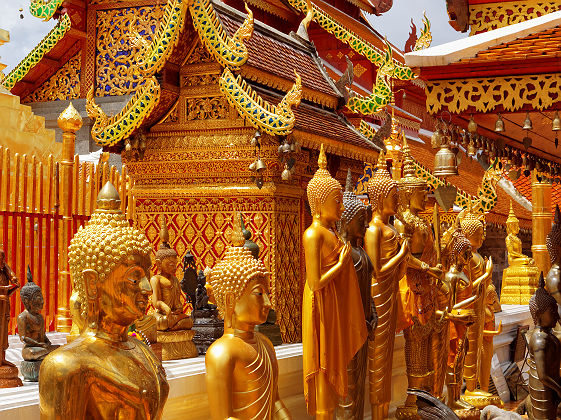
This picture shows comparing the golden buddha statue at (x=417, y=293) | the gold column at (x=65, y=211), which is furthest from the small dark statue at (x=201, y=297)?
the golden buddha statue at (x=417, y=293)

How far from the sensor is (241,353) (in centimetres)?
379

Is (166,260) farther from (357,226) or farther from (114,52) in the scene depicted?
(114,52)

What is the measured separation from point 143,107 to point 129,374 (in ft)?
15.0

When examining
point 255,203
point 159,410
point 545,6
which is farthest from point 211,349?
point 545,6

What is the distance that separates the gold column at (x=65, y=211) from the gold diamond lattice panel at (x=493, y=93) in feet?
8.86

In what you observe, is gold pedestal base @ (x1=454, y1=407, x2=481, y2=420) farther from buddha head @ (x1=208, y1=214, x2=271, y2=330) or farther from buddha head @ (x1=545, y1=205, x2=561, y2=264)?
buddha head @ (x1=208, y1=214, x2=271, y2=330)

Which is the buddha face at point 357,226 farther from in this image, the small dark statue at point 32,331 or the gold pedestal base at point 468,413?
the gold pedestal base at point 468,413

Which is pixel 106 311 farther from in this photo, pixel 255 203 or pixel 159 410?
pixel 255 203

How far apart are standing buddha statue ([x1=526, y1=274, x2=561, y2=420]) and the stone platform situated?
1.20 m

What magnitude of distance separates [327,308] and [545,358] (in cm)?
212

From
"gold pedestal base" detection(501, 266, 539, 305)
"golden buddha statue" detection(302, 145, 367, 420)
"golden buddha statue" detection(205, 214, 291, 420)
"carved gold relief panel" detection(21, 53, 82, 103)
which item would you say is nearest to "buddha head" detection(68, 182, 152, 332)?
"golden buddha statue" detection(205, 214, 291, 420)

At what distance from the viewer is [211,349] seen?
3.82 m

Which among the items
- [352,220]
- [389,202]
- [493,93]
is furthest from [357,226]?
[493,93]

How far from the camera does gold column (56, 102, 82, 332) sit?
6.23 meters
